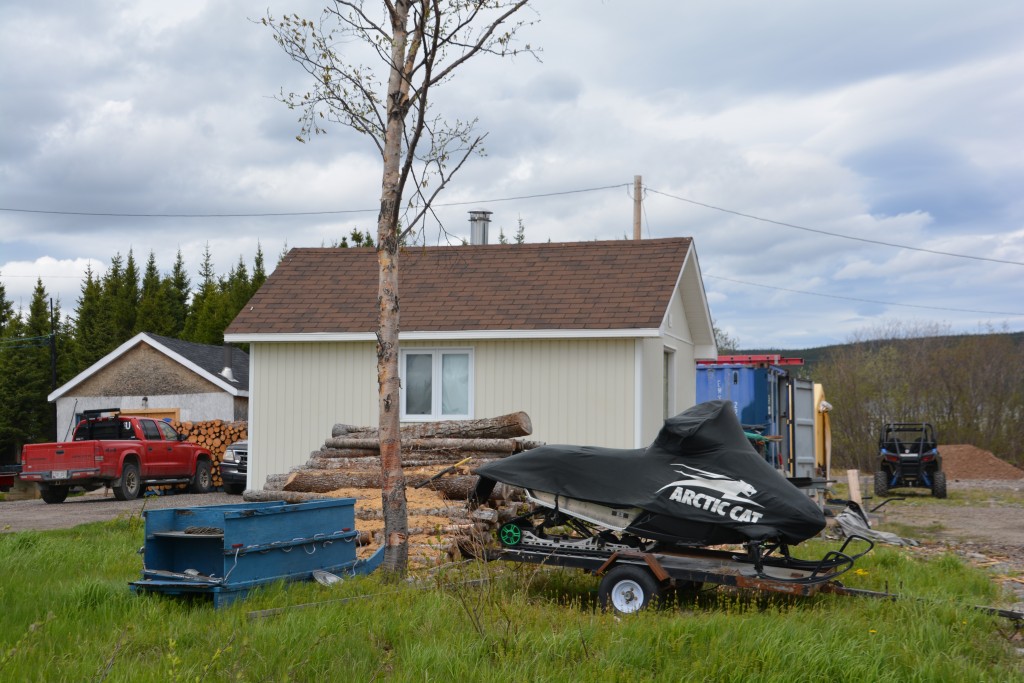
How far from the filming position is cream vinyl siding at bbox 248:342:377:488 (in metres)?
18.2

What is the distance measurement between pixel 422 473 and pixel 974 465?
24.5 metres

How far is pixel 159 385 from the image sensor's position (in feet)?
114

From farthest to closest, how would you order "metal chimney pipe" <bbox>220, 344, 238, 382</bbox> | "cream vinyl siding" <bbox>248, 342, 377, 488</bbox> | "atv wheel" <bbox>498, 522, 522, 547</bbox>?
"metal chimney pipe" <bbox>220, 344, 238, 382</bbox> < "cream vinyl siding" <bbox>248, 342, 377, 488</bbox> < "atv wheel" <bbox>498, 522, 522, 547</bbox>

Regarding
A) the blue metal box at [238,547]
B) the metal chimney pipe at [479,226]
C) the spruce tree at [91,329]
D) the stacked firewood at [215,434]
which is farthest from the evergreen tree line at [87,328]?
the blue metal box at [238,547]

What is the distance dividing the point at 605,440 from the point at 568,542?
8.34 meters

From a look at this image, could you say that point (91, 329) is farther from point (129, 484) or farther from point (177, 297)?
point (129, 484)

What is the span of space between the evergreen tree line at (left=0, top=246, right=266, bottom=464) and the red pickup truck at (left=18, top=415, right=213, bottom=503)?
20.5 m

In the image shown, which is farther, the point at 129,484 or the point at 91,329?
the point at 91,329

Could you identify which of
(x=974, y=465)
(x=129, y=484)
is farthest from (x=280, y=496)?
(x=974, y=465)

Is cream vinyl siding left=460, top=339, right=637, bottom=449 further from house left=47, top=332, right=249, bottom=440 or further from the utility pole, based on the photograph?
house left=47, top=332, right=249, bottom=440

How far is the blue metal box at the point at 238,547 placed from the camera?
25.5 ft

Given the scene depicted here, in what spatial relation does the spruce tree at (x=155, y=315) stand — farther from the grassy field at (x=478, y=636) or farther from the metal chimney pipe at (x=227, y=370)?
the grassy field at (x=478, y=636)

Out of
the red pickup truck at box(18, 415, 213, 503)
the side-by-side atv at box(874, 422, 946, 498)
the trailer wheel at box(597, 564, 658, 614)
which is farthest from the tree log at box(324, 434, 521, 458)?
the side-by-side atv at box(874, 422, 946, 498)

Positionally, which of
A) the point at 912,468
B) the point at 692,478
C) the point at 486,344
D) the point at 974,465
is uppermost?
the point at 486,344
